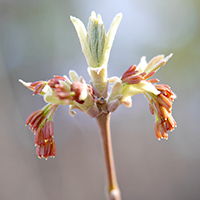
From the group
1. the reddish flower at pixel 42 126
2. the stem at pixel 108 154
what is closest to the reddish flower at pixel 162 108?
the stem at pixel 108 154

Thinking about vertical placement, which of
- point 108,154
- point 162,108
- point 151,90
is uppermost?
point 151,90

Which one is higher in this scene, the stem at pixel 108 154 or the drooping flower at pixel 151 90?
the drooping flower at pixel 151 90

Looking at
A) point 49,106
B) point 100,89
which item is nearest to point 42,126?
point 49,106

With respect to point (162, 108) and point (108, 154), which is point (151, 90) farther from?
Result: point (108, 154)

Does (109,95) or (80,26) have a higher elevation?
(80,26)

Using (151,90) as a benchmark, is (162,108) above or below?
below

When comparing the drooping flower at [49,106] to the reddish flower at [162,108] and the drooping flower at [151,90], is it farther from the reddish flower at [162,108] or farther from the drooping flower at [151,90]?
the reddish flower at [162,108]

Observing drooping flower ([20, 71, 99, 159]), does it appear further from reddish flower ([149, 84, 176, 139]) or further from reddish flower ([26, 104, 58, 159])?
reddish flower ([149, 84, 176, 139])
